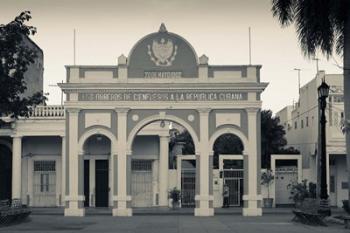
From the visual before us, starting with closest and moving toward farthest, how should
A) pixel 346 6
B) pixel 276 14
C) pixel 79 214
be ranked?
1. pixel 346 6
2. pixel 276 14
3. pixel 79 214

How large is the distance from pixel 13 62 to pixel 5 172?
19.8m

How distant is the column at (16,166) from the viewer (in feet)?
149

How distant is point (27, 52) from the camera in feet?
100

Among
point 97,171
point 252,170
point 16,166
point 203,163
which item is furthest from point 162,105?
point 16,166

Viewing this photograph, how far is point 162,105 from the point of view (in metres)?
40.8

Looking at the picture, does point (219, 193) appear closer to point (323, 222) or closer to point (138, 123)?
point (138, 123)

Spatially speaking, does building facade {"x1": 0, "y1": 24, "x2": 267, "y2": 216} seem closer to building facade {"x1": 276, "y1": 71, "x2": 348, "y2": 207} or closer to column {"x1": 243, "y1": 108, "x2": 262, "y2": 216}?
column {"x1": 243, "y1": 108, "x2": 262, "y2": 216}

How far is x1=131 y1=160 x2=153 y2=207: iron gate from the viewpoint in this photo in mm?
48844

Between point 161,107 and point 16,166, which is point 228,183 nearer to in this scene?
point 161,107

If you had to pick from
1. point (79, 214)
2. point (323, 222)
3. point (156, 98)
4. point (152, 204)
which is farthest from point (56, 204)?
point (323, 222)

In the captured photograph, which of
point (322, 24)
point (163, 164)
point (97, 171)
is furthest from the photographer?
point (97, 171)

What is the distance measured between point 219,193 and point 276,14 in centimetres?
2255

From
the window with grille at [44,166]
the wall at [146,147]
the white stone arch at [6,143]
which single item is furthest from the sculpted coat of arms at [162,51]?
the white stone arch at [6,143]

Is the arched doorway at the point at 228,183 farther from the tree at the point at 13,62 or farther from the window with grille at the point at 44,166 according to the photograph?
the tree at the point at 13,62
